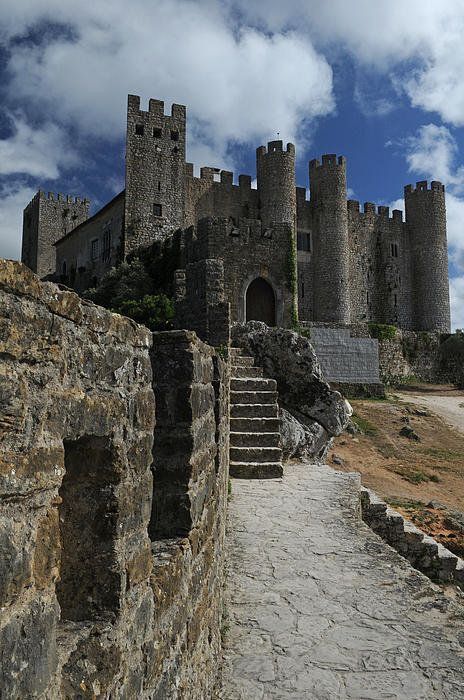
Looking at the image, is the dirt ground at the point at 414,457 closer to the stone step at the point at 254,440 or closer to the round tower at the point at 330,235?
the stone step at the point at 254,440

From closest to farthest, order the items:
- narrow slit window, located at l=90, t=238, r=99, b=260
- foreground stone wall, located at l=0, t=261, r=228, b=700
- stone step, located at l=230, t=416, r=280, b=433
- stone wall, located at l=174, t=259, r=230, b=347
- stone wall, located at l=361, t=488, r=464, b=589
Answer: foreground stone wall, located at l=0, t=261, r=228, b=700 < stone wall, located at l=361, t=488, r=464, b=589 < stone step, located at l=230, t=416, r=280, b=433 < stone wall, located at l=174, t=259, r=230, b=347 < narrow slit window, located at l=90, t=238, r=99, b=260

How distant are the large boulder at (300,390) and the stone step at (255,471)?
1.79 meters

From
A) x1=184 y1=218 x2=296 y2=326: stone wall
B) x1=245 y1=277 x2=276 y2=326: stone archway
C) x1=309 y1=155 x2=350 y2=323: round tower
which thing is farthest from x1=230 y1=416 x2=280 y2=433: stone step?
x1=309 y1=155 x2=350 y2=323: round tower

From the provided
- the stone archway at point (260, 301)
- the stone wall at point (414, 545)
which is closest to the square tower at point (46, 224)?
the stone archway at point (260, 301)

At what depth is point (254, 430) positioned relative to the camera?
410 inches

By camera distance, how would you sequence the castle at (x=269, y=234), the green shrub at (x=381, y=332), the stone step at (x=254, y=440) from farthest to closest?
the green shrub at (x=381, y=332)
the castle at (x=269, y=234)
the stone step at (x=254, y=440)

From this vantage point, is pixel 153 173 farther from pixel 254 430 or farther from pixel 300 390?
pixel 254 430

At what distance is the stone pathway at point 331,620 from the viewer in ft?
12.0

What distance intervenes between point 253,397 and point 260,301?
11697 millimetres

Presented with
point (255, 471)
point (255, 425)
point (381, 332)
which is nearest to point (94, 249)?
point (381, 332)

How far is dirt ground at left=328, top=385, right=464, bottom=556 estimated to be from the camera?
10959 millimetres

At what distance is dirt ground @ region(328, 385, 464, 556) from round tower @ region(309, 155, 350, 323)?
43.3ft

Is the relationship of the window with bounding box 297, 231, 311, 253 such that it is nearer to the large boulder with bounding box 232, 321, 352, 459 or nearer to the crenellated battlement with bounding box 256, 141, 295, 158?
the crenellated battlement with bounding box 256, 141, 295, 158

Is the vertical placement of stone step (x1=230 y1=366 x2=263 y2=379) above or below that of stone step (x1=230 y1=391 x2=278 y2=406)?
above
